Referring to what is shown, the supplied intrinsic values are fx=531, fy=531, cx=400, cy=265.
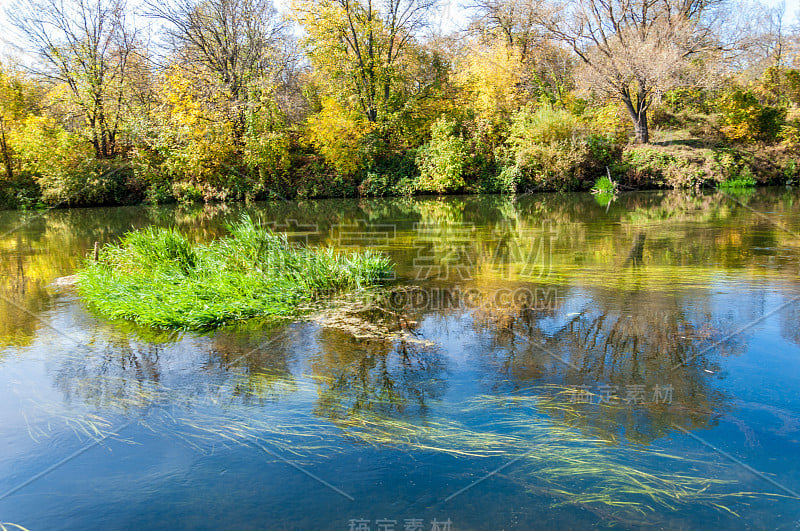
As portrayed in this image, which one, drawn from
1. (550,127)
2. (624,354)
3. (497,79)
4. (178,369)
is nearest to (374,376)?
(178,369)

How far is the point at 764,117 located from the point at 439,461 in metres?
29.6

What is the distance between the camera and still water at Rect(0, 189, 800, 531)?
272cm

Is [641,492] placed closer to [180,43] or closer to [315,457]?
[315,457]

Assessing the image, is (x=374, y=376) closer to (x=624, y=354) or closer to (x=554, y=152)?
(x=624, y=354)

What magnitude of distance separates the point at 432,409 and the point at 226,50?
85.0ft

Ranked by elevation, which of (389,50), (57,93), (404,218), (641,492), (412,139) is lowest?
(641,492)

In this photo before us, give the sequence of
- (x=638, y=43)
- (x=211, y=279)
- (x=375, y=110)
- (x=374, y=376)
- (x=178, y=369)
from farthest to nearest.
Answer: (x=375, y=110)
(x=638, y=43)
(x=211, y=279)
(x=178, y=369)
(x=374, y=376)

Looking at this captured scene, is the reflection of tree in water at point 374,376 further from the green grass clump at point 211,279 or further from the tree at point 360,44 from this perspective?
the tree at point 360,44

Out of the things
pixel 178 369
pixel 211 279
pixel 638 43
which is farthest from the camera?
pixel 638 43

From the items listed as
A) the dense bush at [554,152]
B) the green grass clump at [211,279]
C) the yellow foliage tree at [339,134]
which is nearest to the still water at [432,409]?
the green grass clump at [211,279]

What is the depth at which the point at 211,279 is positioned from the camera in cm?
650

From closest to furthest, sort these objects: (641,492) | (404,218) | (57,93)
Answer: (641,492)
(404,218)
(57,93)

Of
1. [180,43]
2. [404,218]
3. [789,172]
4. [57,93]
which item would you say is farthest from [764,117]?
[57,93]

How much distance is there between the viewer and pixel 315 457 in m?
3.15
